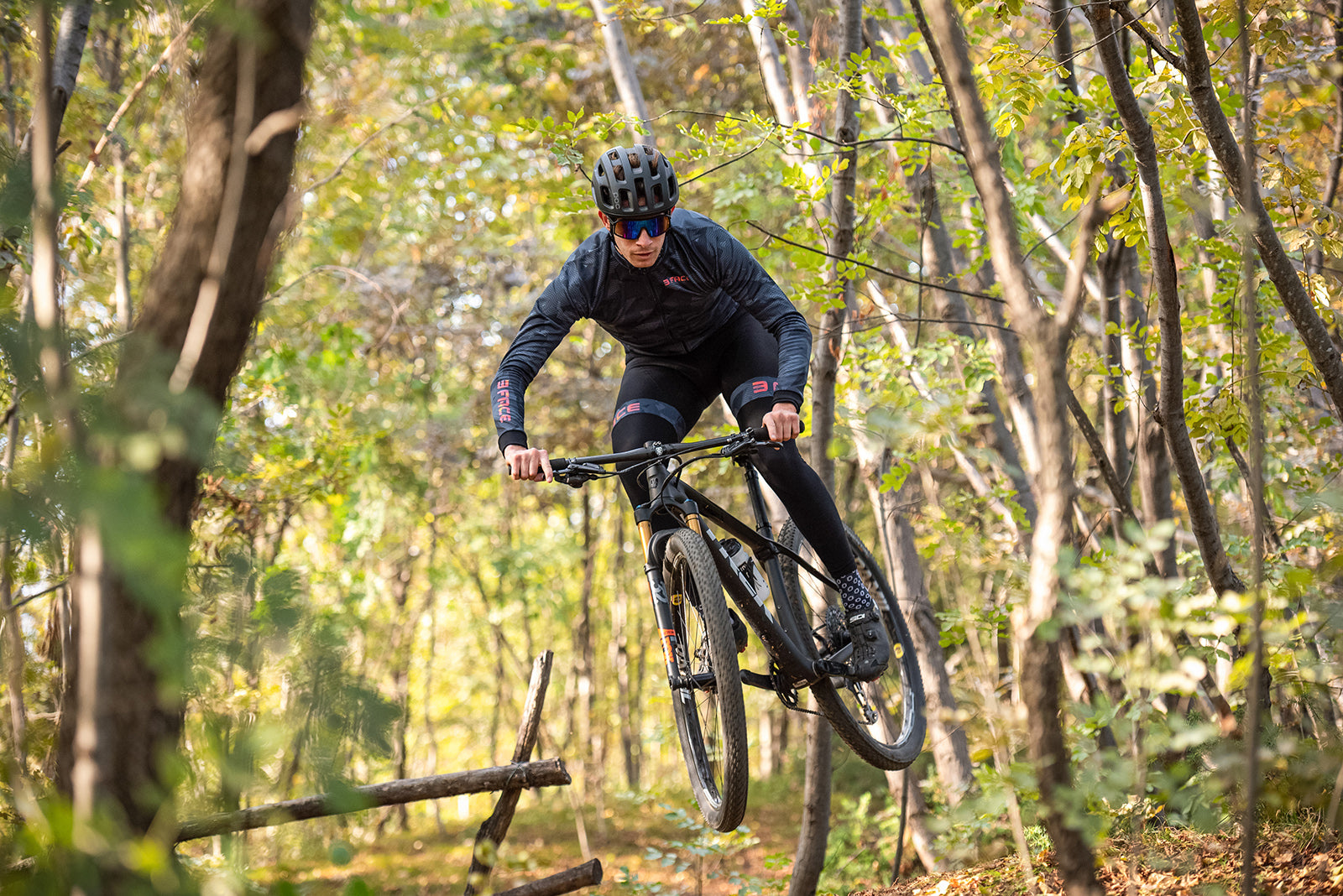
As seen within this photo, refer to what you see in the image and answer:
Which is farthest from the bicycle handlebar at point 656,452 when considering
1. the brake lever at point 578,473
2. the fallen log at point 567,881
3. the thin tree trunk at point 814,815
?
the fallen log at point 567,881

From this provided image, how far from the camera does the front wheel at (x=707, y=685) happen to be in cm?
304

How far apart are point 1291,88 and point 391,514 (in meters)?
9.30

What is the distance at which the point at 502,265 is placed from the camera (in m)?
9.84

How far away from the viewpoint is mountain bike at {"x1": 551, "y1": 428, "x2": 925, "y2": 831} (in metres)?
3.11

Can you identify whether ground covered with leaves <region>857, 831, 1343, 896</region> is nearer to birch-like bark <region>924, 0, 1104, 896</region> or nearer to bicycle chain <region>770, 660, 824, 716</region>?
birch-like bark <region>924, 0, 1104, 896</region>

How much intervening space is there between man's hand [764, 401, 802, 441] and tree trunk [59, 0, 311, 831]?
182 centimetres

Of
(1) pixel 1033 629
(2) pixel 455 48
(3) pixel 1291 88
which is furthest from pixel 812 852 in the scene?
(2) pixel 455 48

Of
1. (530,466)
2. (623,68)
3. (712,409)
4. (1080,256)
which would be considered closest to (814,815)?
(530,466)

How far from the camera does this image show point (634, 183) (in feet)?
10.8

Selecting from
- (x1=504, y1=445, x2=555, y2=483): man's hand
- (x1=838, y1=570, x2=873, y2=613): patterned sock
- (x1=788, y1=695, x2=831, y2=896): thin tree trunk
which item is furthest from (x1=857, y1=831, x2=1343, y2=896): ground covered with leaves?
(x1=504, y1=445, x2=555, y2=483): man's hand

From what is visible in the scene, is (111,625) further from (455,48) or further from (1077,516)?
(455,48)

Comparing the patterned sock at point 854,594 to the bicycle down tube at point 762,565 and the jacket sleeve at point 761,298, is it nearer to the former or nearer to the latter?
the bicycle down tube at point 762,565

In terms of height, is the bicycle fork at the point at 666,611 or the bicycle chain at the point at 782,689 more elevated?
the bicycle fork at the point at 666,611

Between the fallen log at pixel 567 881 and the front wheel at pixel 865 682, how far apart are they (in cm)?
136
